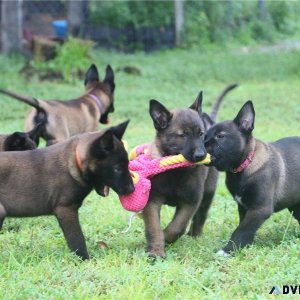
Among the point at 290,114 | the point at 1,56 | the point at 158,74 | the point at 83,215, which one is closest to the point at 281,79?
the point at 158,74

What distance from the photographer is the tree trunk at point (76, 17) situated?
810 inches

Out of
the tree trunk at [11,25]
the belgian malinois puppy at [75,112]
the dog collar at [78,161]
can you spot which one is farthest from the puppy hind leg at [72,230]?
the tree trunk at [11,25]

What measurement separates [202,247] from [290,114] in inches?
293

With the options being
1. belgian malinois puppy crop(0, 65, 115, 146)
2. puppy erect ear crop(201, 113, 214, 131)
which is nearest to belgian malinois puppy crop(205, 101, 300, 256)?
puppy erect ear crop(201, 113, 214, 131)

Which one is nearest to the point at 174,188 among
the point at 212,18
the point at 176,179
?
the point at 176,179

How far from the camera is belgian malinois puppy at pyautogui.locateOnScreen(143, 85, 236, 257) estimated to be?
211 inches

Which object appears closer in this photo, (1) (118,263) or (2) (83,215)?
(1) (118,263)

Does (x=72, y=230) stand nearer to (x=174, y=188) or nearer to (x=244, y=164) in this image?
(x=174, y=188)

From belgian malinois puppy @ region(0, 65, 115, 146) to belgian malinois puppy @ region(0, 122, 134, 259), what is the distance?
2639 millimetres

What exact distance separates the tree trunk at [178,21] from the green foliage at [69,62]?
567 cm

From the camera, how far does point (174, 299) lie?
423 centimetres

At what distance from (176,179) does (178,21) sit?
1701 cm

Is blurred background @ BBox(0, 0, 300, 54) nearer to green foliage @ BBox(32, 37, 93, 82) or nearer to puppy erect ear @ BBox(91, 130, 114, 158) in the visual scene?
green foliage @ BBox(32, 37, 93, 82)

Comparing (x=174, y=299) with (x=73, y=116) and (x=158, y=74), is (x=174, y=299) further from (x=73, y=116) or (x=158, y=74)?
(x=158, y=74)
